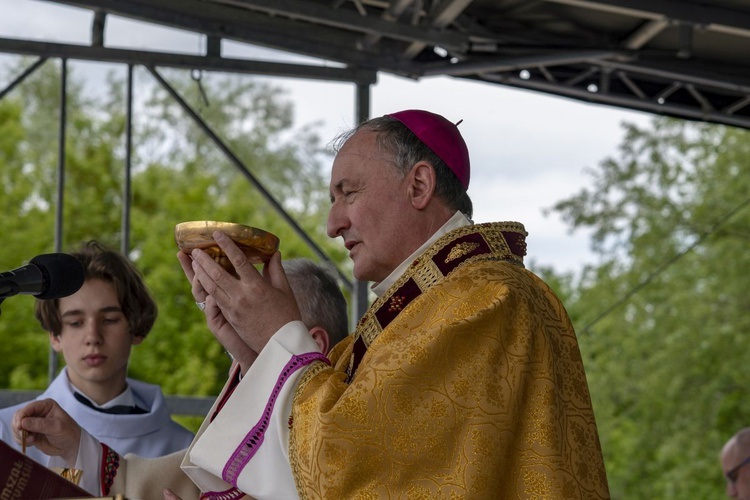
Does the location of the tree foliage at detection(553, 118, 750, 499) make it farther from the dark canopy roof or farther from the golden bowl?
the golden bowl

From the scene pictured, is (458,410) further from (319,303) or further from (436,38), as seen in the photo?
(436,38)

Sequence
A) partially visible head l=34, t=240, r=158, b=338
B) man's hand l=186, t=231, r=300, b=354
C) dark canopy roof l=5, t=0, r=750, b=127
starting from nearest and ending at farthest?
man's hand l=186, t=231, r=300, b=354, partially visible head l=34, t=240, r=158, b=338, dark canopy roof l=5, t=0, r=750, b=127

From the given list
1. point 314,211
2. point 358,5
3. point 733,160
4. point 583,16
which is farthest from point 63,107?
point 314,211

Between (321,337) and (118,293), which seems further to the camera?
(118,293)

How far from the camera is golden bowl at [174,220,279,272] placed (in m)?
2.44

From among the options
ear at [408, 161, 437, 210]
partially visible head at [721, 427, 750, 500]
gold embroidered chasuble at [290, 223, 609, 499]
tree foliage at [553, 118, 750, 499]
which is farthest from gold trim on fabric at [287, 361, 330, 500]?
tree foliage at [553, 118, 750, 499]

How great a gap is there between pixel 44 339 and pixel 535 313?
1957 centimetres

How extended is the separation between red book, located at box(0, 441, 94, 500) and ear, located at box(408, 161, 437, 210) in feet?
3.38

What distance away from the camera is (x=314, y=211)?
947 inches

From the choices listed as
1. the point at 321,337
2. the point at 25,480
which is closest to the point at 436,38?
the point at 321,337

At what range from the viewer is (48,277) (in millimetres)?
2322

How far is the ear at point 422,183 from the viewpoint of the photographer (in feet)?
8.86

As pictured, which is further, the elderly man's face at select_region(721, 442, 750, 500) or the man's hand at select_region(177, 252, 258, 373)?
the elderly man's face at select_region(721, 442, 750, 500)

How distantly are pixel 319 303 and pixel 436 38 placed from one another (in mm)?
2562
